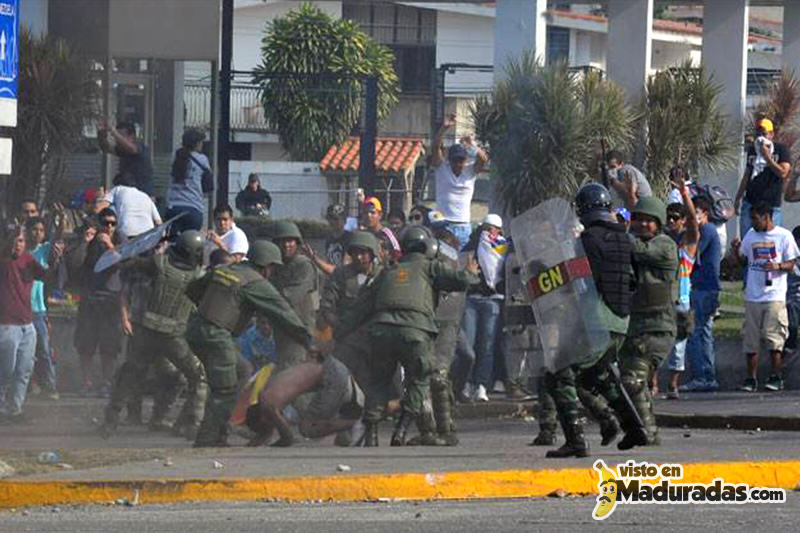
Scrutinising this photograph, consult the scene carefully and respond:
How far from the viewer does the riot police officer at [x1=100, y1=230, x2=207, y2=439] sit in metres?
14.6

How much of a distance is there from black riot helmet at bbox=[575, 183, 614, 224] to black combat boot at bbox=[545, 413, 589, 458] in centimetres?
127

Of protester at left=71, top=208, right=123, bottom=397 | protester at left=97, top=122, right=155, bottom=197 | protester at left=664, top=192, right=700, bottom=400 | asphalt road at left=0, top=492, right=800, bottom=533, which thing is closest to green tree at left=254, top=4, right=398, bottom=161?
protester at left=97, top=122, right=155, bottom=197

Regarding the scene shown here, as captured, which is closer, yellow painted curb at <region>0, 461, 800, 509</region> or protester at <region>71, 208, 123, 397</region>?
yellow painted curb at <region>0, 461, 800, 509</region>

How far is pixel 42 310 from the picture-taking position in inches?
651

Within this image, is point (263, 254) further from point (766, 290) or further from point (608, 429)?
point (766, 290)

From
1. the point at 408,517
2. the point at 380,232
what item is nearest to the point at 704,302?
the point at 380,232

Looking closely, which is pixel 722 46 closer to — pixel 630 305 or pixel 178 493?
pixel 630 305

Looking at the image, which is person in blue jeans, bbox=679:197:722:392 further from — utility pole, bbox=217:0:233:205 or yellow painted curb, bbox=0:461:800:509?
yellow painted curb, bbox=0:461:800:509

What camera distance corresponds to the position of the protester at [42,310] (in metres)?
16.5

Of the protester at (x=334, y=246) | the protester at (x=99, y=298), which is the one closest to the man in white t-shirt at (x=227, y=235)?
the protester at (x=334, y=246)

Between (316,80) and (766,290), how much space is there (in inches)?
291

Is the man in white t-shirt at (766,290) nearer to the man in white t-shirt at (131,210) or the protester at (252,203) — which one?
the man in white t-shirt at (131,210)

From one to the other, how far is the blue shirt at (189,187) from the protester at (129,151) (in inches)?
9.3

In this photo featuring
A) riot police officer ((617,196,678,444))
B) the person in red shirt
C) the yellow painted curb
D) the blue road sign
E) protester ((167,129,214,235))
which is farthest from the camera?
protester ((167,129,214,235))
